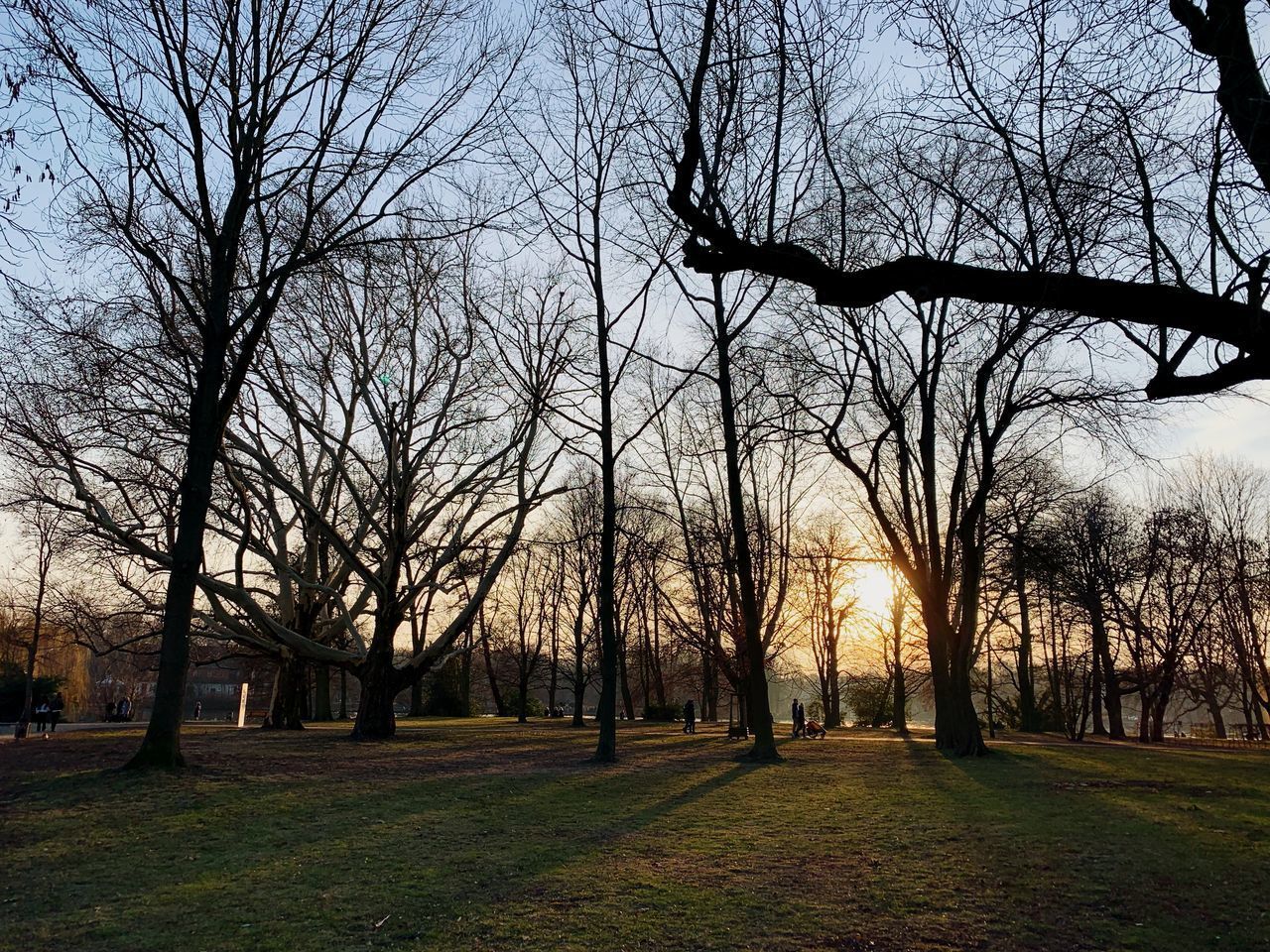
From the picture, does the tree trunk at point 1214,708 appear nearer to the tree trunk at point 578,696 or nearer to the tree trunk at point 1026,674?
the tree trunk at point 1026,674

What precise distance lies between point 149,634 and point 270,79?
60.3 feet

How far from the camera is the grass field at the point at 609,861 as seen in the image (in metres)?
5.60

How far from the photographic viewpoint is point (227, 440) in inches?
870

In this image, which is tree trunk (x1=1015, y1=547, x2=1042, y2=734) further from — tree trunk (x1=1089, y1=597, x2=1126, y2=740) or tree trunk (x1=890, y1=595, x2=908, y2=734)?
tree trunk (x1=890, y1=595, x2=908, y2=734)

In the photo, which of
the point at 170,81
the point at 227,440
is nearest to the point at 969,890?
the point at 170,81

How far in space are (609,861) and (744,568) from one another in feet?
33.6

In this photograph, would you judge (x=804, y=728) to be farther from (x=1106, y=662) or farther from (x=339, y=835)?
(x=339, y=835)

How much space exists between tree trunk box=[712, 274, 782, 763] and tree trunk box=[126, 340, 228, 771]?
9.66 metres

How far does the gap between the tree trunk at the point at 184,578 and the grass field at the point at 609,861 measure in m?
0.69

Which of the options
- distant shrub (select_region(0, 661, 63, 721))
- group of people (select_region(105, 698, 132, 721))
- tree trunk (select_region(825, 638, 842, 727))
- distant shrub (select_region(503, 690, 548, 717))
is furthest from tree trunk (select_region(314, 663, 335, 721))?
tree trunk (select_region(825, 638, 842, 727))

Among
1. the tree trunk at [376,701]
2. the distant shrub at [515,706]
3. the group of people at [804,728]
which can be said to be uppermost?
the tree trunk at [376,701]

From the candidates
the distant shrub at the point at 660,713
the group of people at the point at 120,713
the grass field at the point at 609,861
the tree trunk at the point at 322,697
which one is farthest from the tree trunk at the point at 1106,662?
the group of people at the point at 120,713

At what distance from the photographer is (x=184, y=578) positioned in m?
12.6

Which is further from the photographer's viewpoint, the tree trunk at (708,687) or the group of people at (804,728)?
the tree trunk at (708,687)
